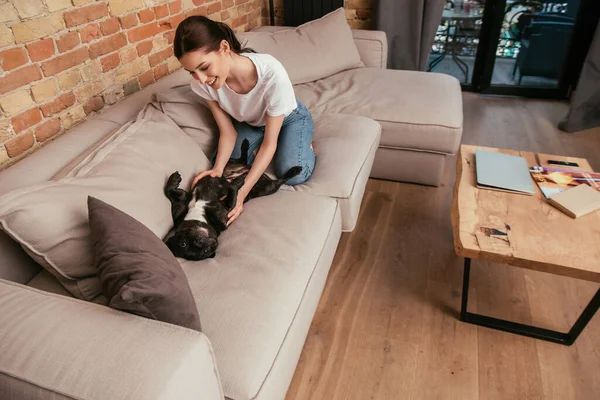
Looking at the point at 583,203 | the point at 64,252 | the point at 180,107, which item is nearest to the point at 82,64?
the point at 180,107

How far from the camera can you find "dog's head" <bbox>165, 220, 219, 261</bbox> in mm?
1232

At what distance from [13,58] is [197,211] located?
790 mm

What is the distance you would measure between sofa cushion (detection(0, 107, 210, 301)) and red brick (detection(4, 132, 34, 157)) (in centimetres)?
35

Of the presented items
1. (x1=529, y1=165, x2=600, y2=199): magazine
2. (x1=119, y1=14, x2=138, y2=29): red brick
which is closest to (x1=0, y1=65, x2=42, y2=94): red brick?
(x1=119, y1=14, x2=138, y2=29): red brick

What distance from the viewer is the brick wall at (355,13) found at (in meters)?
3.23

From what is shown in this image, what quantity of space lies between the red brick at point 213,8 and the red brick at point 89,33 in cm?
96

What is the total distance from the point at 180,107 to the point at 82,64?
0.44 m

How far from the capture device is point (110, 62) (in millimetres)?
1781

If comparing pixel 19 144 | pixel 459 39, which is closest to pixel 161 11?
pixel 19 144

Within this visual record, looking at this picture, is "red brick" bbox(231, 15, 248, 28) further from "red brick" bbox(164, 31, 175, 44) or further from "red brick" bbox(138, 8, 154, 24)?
"red brick" bbox(138, 8, 154, 24)

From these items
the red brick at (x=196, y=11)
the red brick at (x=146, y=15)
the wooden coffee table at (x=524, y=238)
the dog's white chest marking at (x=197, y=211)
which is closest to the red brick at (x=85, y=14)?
the red brick at (x=146, y=15)

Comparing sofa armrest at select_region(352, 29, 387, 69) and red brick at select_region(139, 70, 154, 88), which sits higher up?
red brick at select_region(139, 70, 154, 88)

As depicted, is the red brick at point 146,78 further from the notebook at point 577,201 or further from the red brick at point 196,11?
the notebook at point 577,201

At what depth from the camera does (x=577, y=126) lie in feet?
9.28
